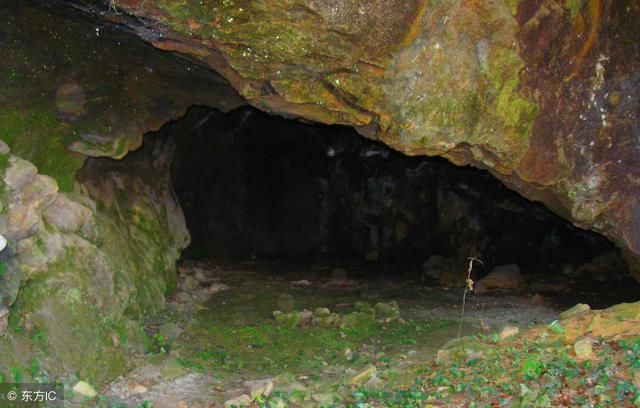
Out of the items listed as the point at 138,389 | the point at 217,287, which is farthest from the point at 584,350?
the point at 217,287

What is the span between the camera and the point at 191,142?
13.5m

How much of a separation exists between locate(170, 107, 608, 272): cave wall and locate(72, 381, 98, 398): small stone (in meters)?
7.52

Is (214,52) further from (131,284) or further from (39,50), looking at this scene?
(131,284)

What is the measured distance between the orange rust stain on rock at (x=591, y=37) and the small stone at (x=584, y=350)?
355cm

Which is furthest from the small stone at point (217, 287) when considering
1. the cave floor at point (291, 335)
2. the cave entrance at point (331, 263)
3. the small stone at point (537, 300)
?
the small stone at point (537, 300)

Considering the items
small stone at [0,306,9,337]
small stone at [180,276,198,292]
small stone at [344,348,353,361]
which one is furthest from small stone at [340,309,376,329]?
small stone at [0,306,9,337]

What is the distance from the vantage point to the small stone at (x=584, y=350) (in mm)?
5551

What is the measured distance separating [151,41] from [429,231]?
10.6 m

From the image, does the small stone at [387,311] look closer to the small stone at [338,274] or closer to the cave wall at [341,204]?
the small stone at [338,274]

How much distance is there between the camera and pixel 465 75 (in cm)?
711

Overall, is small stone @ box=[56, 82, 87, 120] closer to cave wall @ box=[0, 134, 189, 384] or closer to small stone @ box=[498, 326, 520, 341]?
cave wall @ box=[0, 134, 189, 384]

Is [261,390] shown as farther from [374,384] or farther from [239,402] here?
[374,384]

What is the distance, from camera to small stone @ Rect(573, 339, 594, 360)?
219 inches

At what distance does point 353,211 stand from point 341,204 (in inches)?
15.5
